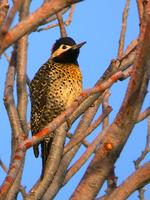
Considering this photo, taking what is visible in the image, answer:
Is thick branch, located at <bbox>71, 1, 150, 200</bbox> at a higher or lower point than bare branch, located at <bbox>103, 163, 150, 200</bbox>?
higher

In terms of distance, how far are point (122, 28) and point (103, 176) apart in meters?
1.45

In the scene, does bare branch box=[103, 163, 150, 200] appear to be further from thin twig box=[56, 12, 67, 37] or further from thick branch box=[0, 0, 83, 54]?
thin twig box=[56, 12, 67, 37]

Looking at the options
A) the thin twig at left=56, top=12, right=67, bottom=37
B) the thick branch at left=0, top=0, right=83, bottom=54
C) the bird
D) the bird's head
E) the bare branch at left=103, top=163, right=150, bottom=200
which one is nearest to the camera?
Result: the thick branch at left=0, top=0, right=83, bottom=54

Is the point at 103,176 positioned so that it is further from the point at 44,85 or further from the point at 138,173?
the point at 44,85

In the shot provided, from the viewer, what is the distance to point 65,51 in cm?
563

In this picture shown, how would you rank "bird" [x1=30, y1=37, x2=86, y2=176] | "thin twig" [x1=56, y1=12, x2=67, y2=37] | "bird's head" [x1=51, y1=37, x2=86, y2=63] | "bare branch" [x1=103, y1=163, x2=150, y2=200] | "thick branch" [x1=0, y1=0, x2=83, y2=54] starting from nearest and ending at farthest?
"thick branch" [x1=0, y1=0, x2=83, y2=54], "bare branch" [x1=103, y1=163, x2=150, y2=200], "thin twig" [x1=56, y1=12, x2=67, y2=37], "bird" [x1=30, y1=37, x2=86, y2=176], "bird's head" [x1=51, y1=37, x2=86, y2=63]

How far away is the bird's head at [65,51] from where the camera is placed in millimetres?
5539

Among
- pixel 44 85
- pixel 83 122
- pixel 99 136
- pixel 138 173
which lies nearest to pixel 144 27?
pixel 138 173

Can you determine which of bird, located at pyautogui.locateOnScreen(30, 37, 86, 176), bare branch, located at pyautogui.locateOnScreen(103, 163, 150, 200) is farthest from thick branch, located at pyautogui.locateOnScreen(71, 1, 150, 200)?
bird, located at pyautogui.locateOnScreen(30, 37, 86, 176)

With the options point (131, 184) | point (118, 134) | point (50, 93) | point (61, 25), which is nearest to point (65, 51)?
point (50, 93)

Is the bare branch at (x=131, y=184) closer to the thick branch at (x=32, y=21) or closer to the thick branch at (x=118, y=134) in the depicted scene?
the thick branch at (x=118, y=134)

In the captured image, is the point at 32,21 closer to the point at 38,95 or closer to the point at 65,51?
the point at 38,95

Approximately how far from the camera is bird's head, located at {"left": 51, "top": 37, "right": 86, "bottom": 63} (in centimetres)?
554

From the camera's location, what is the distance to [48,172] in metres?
2.89
